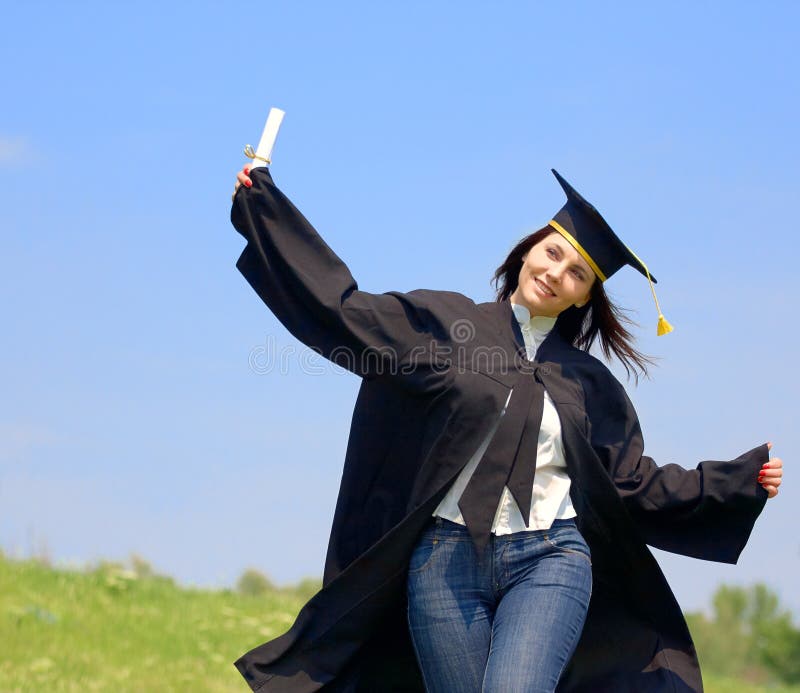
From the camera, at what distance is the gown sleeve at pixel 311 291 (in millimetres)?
3830

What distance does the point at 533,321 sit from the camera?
4266mm

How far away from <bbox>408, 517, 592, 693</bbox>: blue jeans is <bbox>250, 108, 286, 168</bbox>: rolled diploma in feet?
4.55

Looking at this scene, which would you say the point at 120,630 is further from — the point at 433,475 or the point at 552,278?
the point at 552,278

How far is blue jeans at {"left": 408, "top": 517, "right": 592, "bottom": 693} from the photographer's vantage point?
12.0 feet

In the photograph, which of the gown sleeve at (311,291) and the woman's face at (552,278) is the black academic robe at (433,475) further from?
the woman's face at (552,278)

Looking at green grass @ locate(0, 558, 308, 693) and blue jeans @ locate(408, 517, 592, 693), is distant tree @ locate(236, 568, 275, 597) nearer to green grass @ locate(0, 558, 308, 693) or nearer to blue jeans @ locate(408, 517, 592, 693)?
green grass @ locate(0, 558, 308, 693)

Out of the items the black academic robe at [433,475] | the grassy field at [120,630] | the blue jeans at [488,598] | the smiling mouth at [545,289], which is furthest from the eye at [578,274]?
the grassy field at [120,630]

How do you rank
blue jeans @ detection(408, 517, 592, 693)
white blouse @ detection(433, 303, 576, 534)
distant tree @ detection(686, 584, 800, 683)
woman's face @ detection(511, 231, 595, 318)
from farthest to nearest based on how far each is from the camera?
distant tree @ detection(686, 584, 800, 683) → woman's face @ detection(511, 231, 595, 318) → white blouse @ detection(433, 303, 576, 534) → blue jeans @ detection(408, 517, 592, 693)

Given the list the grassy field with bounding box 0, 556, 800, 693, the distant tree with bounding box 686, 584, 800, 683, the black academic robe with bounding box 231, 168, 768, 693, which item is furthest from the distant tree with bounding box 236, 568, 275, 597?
the distant tree with bounding box 686, 584, 800, 683

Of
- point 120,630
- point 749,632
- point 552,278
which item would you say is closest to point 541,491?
point 552,278

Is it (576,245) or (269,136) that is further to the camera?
(576,245)

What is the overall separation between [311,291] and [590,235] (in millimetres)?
1142

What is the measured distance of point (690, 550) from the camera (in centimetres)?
438

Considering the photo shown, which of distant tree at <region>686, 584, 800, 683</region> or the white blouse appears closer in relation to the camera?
the white blouse
